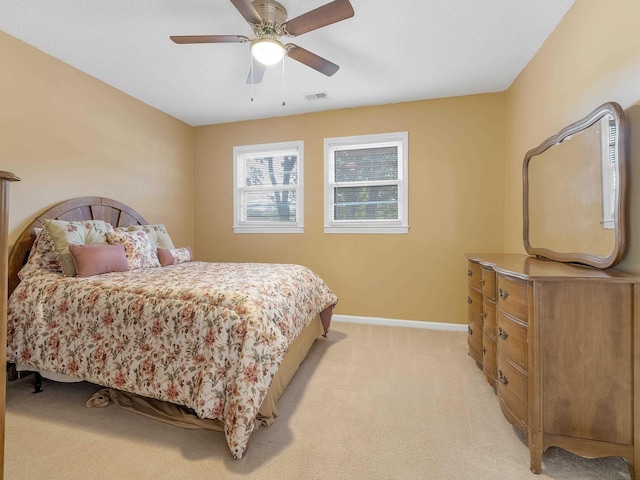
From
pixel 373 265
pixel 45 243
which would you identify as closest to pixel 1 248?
pixel 45 243

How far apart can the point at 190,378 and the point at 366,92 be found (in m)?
3.09

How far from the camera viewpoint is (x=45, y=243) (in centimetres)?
237

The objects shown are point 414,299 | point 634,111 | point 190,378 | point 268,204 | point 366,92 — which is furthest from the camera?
point 268,204

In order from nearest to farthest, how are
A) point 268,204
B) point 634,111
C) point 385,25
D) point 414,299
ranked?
point 634,111, point 385,25, point 414,299, point 268,204

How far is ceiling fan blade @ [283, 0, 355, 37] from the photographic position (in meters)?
1.62

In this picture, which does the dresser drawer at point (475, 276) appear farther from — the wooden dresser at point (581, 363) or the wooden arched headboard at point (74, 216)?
the wooden arched headboard at point (74, 216)

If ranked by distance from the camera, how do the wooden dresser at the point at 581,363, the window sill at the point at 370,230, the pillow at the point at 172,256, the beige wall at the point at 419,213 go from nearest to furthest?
the wooden dresser at the point at 581,363
the pillow at the point at 172,256
the beige wall at the point at 419,213
the window sill at the point at 370,230

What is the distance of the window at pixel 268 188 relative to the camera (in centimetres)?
394

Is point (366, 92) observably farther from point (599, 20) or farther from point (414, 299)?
point (414, 299)

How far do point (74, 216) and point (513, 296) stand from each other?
3.47m

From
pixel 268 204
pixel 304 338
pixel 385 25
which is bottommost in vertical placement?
pixel 304 338

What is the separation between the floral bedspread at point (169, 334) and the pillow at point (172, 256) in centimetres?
73

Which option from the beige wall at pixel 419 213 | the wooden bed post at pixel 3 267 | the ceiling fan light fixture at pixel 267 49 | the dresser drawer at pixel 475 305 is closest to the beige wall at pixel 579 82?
the beige wall at pixel 419 213

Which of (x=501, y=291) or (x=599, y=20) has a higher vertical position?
(x=599, y=20)
